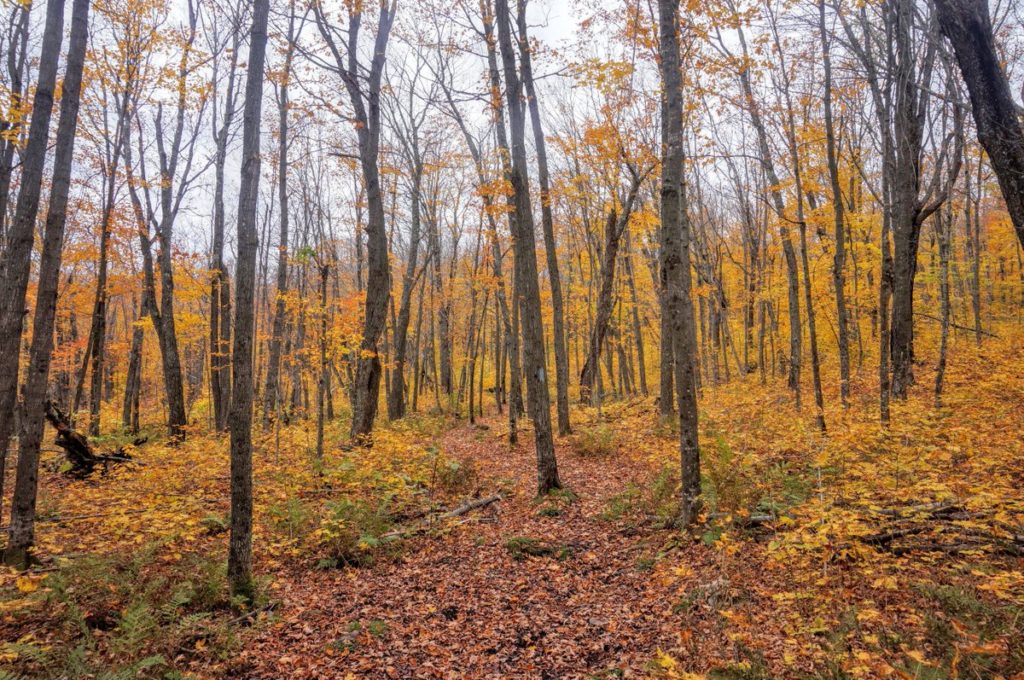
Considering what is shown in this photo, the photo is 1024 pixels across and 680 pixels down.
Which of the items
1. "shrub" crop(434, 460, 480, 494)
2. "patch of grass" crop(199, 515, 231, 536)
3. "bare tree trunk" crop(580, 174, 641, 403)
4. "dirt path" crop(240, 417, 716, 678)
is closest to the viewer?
"dirt path" crop(240, 417, 716, 678)

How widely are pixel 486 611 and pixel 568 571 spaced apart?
49.1 inches

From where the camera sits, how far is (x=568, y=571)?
6055mm

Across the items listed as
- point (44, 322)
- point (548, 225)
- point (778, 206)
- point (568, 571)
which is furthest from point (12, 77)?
point (778, 206)

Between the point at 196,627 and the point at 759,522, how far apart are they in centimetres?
618

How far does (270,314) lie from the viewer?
2739 centimetres

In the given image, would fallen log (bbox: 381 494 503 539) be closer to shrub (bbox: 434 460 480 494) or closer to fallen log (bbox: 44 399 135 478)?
shrub (bbox: 434 460 480 494)

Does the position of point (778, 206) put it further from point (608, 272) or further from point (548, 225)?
point (548, 225)

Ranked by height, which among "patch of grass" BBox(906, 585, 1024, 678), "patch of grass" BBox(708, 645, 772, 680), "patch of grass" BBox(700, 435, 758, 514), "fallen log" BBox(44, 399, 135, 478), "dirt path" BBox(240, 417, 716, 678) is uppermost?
"fallen log" BBox(44, 399, 135, 478)

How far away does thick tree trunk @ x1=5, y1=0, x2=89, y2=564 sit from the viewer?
18.3 feet

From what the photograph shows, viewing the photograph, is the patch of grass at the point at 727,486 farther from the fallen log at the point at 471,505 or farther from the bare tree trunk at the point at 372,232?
the bare tree trunk at the point at 372,232

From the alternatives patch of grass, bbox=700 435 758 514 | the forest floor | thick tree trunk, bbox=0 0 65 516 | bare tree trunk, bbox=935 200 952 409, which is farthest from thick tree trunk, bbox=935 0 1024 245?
thick tree trunk, bbox=0 0 65 516

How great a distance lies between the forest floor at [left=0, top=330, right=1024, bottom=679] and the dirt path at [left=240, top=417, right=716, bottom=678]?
0.09 feet

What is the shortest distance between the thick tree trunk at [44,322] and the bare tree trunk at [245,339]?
2446mm

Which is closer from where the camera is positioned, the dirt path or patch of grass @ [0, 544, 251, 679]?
patch of grass @ [0, 544, 251, 679]
